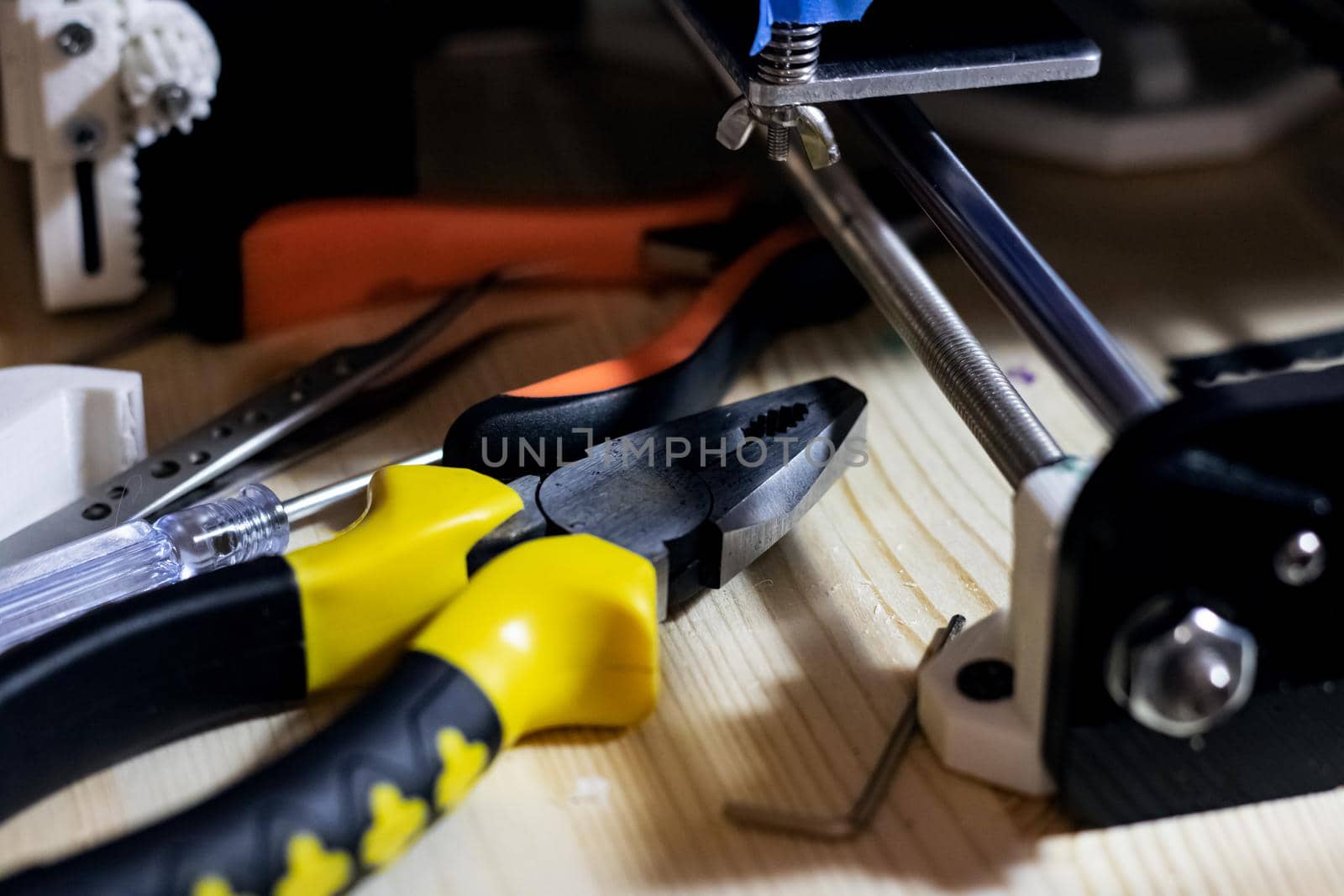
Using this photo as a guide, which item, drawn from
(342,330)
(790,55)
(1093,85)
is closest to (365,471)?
(342,330)

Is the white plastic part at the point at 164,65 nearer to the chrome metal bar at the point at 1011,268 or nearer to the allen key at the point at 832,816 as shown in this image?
the chrome metal bar at the point at 1011,268

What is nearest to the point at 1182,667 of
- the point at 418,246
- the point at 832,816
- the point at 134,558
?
the point at 832,816

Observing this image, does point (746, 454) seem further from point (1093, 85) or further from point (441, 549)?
point (1093, 85)

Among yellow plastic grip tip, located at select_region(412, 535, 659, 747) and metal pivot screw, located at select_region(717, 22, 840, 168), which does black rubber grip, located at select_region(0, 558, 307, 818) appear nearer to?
yellow plastic grip tip, located at select_region(412, 535, 659, 747)

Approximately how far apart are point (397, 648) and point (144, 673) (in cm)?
8

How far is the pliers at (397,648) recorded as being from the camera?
0.34m

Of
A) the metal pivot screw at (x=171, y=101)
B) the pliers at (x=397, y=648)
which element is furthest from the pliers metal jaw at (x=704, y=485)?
the metal pivot screw at (x=171, y=101)

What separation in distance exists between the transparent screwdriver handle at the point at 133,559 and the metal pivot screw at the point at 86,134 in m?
0.23

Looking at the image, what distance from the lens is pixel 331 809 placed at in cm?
35

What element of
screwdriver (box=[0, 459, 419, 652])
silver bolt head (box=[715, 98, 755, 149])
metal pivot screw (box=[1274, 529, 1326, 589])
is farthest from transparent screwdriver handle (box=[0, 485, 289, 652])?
metal pivot screw (box=[1274, 529, 1326, 589])

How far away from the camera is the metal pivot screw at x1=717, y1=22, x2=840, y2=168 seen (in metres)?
0.47

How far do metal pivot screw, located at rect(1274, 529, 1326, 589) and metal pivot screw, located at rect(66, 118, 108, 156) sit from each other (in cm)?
52

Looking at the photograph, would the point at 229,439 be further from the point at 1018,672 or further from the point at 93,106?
the point at 1018,672

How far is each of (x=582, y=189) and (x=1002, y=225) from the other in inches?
14.9
